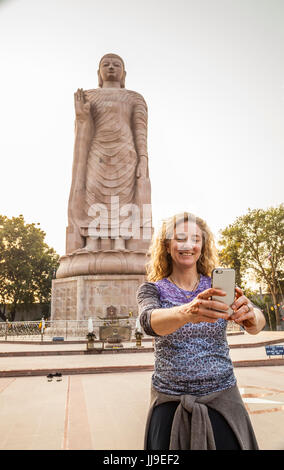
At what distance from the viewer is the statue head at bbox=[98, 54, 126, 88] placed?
20.2 metres

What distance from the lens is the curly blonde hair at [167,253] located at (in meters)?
1.79

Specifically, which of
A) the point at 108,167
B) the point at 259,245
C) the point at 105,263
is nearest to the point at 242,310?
the point at 105,263

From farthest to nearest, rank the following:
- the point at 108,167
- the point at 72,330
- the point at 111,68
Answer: the point at 111,68, the point at 108,167, the point at 72,330

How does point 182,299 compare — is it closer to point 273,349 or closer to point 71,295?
point 273,349

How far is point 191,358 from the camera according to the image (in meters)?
1.50

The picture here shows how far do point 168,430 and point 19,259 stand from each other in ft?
103

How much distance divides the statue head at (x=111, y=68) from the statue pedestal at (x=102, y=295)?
442 inches

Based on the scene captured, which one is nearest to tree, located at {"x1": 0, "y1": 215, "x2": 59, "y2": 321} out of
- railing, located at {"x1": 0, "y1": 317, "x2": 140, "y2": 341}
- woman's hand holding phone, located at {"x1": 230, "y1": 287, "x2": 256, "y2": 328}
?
railing, located at {"x1": 0, "y1": 317, "x2": 140, "y2": 341}

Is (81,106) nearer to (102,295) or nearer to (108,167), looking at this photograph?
(108,167)

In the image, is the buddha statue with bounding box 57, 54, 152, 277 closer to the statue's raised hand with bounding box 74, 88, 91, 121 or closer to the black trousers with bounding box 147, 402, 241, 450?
the statue's raised hand with bounding box 74, 88, 91, 121

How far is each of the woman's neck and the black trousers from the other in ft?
1.69

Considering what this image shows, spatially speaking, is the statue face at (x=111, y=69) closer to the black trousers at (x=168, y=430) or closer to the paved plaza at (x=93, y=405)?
the paved plaza at (x=93, y=405)

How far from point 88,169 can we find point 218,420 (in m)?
18.6

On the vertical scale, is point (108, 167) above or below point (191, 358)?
above
